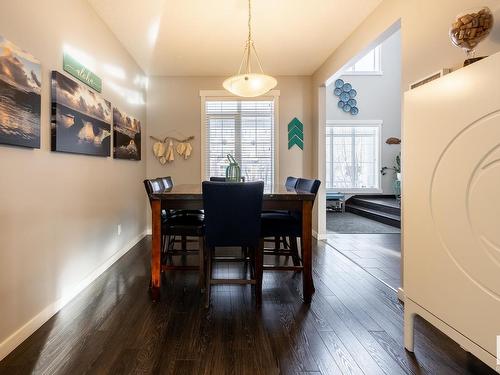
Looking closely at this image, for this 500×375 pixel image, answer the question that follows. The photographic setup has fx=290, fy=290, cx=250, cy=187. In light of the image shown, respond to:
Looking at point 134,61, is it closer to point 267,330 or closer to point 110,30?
point 110,30

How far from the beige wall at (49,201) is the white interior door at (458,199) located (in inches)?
88.1

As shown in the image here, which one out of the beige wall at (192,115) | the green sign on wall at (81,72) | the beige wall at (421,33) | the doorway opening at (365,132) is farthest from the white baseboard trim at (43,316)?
the doorway opening at (365,132)

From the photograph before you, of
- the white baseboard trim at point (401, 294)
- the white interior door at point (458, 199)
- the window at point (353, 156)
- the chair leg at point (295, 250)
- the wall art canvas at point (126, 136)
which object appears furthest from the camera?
the window at point (353, 156)

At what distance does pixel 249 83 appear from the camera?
2902 mm

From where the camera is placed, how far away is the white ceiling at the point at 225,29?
2.80 meters

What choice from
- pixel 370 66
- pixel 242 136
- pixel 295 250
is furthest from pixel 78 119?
pixel 370 66

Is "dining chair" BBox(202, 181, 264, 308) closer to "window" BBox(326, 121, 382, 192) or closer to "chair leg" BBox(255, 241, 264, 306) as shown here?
"chair leg" BBox(255, 241, 264, 306)

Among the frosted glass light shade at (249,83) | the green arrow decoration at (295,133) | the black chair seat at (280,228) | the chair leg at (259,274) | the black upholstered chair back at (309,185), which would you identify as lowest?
the chair leg at (259,274)

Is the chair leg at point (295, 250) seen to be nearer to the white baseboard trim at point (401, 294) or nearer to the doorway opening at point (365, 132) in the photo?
the white baseboard trim at point (401, 294)

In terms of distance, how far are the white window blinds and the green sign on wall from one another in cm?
217

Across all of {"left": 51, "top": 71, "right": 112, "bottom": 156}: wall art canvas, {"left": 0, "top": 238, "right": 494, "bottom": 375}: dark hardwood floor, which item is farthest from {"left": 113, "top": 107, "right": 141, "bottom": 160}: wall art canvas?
{"left": 0, "top": 238, "right": 494, "bottom": 375}: dark hardwood floor

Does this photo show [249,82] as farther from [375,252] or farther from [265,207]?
[375,252]

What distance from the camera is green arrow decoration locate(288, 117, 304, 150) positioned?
4816mm

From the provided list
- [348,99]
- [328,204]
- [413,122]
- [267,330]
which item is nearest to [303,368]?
[267,330]
